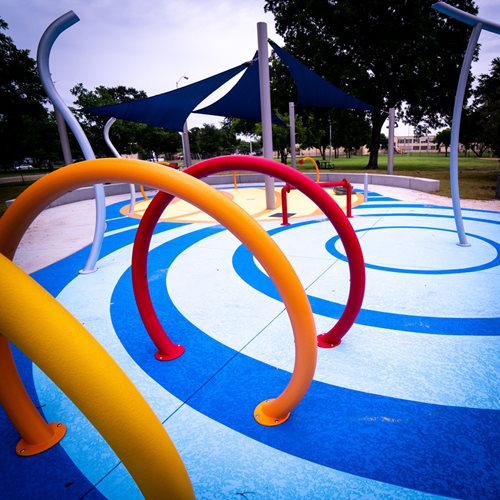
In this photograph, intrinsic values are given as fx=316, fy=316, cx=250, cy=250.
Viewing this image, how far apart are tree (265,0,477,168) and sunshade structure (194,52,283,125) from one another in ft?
37.2

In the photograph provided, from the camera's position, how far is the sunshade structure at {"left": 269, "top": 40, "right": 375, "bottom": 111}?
9.46 meters

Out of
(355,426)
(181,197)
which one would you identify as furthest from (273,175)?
(355,426)

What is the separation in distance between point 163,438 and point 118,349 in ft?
6.86

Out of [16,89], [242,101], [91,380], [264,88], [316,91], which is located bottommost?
[91,380]

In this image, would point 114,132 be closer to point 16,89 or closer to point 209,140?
point 16,89

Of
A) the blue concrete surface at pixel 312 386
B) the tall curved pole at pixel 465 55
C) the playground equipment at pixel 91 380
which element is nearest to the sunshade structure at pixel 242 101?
the tall curved pole at pixel 465 55

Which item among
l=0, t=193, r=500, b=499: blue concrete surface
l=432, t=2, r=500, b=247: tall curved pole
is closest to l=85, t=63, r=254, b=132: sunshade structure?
l=432, t=2, r=500, b=247: tall curved pole

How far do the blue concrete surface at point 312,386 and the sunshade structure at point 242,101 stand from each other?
8807 mm

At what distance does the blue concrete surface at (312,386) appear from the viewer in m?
1.56

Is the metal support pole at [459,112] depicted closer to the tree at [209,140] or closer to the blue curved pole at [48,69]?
the blue curved pole at [48,69]

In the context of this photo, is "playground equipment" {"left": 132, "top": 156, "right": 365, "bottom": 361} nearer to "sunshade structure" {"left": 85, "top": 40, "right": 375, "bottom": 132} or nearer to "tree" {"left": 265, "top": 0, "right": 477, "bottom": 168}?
"sunshade structure" {"left": 85, "top": 40, "right": 375, "bottom": 132}

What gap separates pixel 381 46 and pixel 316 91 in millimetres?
14050

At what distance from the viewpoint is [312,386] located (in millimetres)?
2152

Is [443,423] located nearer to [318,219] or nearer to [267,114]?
[318,219]
